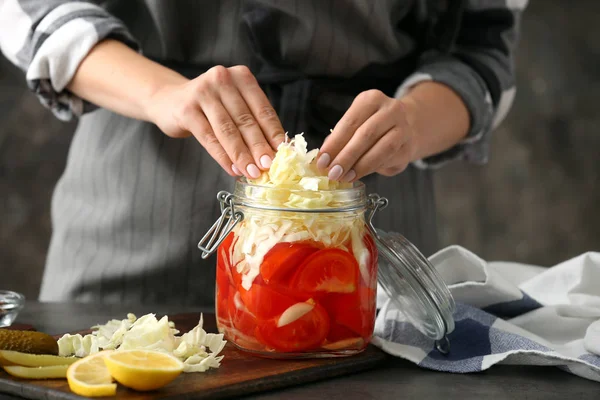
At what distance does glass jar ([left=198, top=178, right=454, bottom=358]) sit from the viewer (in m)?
0.91

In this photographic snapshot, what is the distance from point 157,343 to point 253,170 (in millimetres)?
219

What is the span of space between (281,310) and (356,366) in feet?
0.38

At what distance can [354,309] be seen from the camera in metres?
0.95

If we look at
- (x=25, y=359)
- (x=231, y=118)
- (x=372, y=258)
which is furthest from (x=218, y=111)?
(x=25, y=359)

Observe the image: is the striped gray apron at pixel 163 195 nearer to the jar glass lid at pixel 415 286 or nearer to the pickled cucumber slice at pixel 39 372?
the jar glass lid at pixel 415 286

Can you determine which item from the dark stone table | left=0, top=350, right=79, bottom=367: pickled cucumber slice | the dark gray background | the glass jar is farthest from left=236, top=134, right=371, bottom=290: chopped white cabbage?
the dark gray background

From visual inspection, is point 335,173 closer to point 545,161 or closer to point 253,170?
point 253,170

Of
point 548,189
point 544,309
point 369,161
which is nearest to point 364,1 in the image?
point 369,161

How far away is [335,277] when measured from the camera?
919mm

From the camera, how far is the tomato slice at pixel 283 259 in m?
0.91

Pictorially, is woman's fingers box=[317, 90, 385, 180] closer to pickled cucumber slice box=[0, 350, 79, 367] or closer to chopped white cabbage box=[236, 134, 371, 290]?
chopped white cabbage box=[236, 134, 371, 290]

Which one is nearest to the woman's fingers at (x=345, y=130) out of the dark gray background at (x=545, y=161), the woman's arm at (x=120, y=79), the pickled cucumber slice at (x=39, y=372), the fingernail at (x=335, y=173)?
the fingernail at (x=335, y=173)

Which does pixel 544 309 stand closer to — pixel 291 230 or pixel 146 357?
pixel 291 230

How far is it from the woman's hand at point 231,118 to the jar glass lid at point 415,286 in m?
0.16
